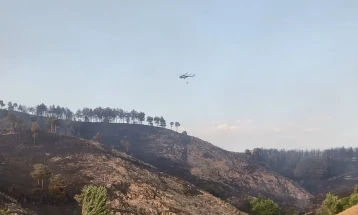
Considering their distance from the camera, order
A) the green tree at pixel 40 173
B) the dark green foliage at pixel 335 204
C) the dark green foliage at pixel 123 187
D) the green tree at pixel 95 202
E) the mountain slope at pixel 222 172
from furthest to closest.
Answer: the mountain slope at pixel 222 172
the dark green foliage at pixel 123 187
the dark green foliage at pixel 335 204
the green tree at pixel 40 173
the green tree at pixel 95 202

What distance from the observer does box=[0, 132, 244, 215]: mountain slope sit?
241 feet

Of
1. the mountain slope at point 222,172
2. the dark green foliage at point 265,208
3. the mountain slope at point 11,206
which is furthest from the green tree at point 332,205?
the mountain slope at point 11,206

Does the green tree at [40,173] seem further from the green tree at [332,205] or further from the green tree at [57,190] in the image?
the green tree at [332,205]

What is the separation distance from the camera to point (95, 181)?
282 feet

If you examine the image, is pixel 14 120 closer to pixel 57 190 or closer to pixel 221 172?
pixel 57 190

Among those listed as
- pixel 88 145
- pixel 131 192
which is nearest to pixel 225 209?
pixel 131 192

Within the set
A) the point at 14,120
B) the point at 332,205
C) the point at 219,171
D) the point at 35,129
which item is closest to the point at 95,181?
the point at 35,129

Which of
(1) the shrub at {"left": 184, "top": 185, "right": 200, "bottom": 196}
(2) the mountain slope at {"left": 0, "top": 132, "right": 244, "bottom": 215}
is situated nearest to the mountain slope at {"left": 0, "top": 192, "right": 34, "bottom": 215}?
(2) the mountain slope at {"left": 0, "top": 132, "right": 244, "bottom": 215}

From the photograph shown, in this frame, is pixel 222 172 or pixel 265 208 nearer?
pixel 265 208

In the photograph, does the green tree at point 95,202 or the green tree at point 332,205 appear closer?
the green tree at point 95,202

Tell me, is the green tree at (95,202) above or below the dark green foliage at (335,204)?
above

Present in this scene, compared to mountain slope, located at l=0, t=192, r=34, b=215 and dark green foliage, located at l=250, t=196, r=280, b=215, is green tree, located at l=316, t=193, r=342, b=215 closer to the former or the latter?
dark green foliage, located at l=250, t=196, r=280, b=215

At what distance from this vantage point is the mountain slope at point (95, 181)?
73.4m

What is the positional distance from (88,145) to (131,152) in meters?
57.4
